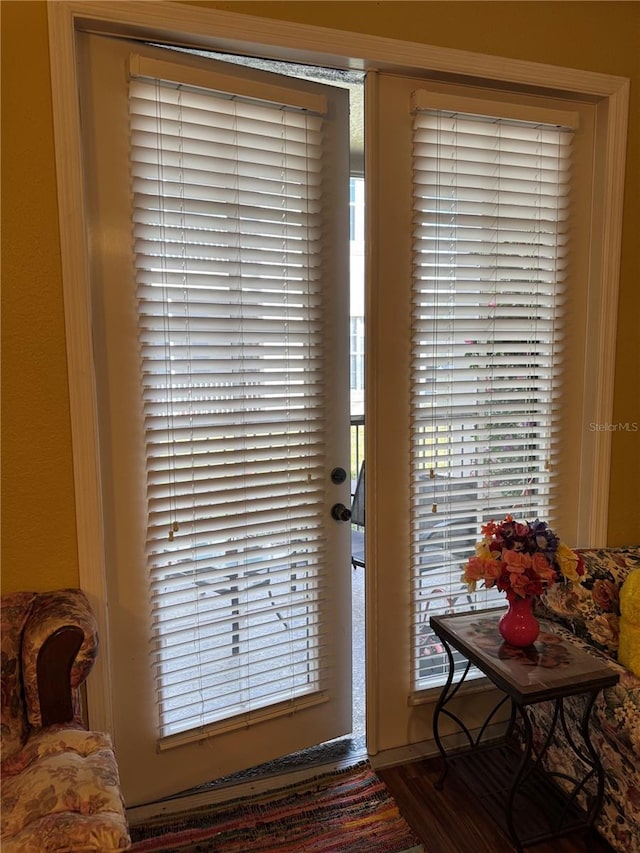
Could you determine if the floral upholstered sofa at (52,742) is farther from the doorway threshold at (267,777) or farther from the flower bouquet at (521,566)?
the flower bouquet at (521,566)

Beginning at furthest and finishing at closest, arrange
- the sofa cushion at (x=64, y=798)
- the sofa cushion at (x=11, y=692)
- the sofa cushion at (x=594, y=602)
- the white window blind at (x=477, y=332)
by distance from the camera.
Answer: the white window blind at (x=477, y=332), the sofa cushion at (x=594, y=602), the sofa cushion at (x=11, y=692), the sofa cushion at (x=64, y=798)

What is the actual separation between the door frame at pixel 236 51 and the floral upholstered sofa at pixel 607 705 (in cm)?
64

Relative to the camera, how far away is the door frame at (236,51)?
1598 millimetres

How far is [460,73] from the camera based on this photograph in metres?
1.98

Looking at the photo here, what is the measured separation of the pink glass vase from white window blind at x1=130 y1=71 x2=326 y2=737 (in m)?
0.68

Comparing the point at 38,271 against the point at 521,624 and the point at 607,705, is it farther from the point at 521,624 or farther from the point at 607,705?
the point at 607,705

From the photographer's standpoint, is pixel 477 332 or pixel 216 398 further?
pixel 477 332

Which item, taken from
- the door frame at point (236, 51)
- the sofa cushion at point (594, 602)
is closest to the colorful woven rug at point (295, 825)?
the door frame at point (236, 51)

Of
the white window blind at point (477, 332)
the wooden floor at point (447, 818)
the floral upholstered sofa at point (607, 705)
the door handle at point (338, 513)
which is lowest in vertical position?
the wooden floor at point (447, 818)

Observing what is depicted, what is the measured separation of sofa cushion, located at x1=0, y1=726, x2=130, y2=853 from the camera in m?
1.07

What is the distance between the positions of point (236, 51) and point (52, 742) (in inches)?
79.0

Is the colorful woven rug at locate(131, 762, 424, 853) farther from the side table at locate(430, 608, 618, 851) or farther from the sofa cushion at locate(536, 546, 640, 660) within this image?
the sofa cushion at locate(536, 546, 640, 660)

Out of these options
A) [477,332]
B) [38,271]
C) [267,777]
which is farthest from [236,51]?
[267,777]

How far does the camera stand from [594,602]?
1.94 meters
